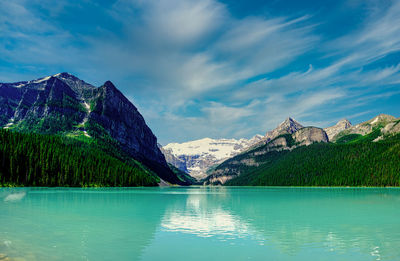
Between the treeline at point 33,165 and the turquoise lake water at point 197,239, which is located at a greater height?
the treeline at point 33,165

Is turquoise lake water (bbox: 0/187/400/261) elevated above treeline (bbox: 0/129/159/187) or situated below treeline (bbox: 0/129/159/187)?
below

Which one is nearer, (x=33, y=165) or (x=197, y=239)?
(x=197, y=239)

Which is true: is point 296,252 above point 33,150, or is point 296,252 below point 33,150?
below

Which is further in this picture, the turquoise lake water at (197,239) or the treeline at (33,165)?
the treeline at (33,165)

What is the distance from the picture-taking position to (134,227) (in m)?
40.7

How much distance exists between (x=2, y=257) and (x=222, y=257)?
56.2 feet

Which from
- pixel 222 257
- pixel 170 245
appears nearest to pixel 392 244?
pixel 222 257

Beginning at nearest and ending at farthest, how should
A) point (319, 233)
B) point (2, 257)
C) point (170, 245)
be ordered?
point (2, 257)
point (170, 245)
point (319, 233)

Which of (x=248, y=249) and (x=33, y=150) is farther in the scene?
(x=33, y=150)

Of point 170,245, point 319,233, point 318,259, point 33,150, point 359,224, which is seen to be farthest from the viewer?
point 33,150

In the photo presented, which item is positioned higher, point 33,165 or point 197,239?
point 33,165

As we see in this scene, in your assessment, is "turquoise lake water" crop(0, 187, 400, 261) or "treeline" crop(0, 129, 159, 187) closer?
"turquoise lake water" crop(0, 187, 400, 261)

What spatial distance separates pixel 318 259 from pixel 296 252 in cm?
269

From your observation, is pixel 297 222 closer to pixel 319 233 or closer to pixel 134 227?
pixel 319 233
